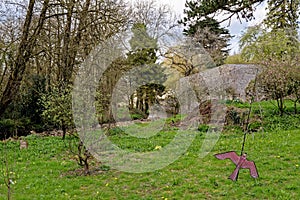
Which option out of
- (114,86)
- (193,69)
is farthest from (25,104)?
(193,69)

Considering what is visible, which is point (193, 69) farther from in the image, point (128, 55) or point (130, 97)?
point (128, 55)

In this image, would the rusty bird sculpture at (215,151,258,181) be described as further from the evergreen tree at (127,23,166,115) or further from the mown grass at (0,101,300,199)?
the evergreen tree at (127,23,166,115)

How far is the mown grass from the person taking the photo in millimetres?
4258

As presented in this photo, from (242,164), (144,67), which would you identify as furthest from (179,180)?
(144,67)

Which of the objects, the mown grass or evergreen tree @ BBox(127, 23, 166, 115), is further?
evergreen tree @ BBox(127, 23, 166, 115)

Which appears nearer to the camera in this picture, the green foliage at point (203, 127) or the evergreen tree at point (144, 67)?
the green foliage at point (203, 127)

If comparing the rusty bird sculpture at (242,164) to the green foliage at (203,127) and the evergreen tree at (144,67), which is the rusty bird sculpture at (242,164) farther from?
the evergreen tree at (144,67)

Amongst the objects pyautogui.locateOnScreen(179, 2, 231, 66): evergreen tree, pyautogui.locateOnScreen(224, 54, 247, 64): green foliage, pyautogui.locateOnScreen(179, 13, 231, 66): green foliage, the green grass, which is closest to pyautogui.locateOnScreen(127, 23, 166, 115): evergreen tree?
pyautogui.locateOnScreen(179, 2, 231, 66): evergreen tree

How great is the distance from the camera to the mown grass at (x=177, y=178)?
4.26 meters

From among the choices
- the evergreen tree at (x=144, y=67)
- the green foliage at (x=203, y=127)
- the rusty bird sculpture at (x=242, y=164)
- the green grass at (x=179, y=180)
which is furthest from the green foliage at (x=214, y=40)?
the rusty bird sculpture at (x=242, y=164)

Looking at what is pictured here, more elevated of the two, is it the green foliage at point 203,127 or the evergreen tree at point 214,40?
the evergreen tree at point 214,40

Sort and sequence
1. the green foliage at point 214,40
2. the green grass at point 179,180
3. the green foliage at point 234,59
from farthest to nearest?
the green foliage at point 234,59, the green foliage at point 214,40, the green grass at point 179,180

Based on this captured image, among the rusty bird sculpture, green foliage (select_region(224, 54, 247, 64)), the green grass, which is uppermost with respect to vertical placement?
green foliage (select_region(224, 54, 247, 64))

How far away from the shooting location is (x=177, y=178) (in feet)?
16.3
